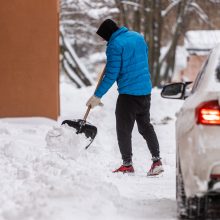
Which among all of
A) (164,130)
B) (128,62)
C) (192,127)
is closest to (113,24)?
(128,62)

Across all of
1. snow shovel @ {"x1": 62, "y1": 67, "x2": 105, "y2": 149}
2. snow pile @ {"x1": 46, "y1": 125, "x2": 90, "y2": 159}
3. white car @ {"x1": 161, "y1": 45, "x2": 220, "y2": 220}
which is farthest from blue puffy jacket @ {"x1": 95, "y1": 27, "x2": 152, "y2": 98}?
white car @ {"x1": 161, "y1": 45, "x2": 220, "y2": 220}

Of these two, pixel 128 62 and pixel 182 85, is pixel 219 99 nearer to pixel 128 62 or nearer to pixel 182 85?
pixel 182 85

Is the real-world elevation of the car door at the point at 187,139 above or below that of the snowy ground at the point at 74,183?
above

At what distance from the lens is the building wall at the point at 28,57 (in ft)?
39.7

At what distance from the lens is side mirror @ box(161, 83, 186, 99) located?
6.23 metres

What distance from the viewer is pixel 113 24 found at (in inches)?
301

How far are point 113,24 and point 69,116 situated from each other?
6.73 m

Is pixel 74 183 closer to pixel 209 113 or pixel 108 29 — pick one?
pixel 209 113

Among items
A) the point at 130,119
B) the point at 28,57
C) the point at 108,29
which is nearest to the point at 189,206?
the point at 130,119

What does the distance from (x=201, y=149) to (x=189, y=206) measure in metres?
0.57

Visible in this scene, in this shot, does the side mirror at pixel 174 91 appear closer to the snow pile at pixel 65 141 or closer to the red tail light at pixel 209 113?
the red tail light at pixel 209 113

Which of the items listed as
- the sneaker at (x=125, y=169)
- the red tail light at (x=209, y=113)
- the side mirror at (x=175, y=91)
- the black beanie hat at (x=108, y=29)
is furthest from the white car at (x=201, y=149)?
the sneaker at (x=125, y=169)

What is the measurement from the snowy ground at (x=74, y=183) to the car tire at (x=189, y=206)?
0.35 meters

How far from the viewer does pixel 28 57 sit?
39.9 ft
